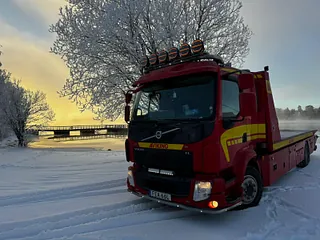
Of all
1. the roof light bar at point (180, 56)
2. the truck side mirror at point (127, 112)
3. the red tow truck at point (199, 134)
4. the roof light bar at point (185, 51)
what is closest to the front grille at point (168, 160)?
the red tow truck at point (199, 134)

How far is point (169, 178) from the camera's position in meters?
4.24

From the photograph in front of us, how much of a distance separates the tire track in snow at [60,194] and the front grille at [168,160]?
1793mm

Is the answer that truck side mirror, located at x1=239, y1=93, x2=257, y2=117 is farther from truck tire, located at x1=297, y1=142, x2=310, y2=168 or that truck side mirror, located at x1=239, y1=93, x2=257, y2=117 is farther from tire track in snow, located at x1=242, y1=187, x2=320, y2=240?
truck tire, located at x1=297, y1=142, x2=310, y2=168

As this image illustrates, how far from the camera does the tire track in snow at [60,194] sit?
5342 millimetres

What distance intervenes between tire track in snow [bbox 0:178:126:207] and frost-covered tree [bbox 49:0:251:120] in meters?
5.17

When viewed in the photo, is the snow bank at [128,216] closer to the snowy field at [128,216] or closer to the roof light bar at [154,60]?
the snowy field at [128,216]

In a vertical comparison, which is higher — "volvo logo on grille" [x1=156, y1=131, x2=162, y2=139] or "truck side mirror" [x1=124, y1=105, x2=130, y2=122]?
"truck side mirror" [x1=124, y1=105, x2=130, y2=122]

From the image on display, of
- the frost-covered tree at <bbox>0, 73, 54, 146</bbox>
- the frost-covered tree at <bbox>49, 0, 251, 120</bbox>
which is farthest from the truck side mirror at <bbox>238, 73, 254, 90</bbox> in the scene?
the frost-covered tree at <bbox>0, 73, 54, 146</bbox>

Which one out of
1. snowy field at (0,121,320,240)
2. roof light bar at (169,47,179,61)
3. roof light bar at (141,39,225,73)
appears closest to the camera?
snowy field at (0,121,320,240)

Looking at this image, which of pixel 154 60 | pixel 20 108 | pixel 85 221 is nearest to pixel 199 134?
pixel 154 60

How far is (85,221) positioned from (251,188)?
3.06m

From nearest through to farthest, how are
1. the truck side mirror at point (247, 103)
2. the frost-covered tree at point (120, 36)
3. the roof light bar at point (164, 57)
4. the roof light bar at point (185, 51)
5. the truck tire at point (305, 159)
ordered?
the truck side mirror at point (247, 103) → the roof light bar at point (185, 51) → the roof light bar at point (164, 57) → the truck tire at point (305, 159) → the frost-covered tree at point (120, 36)

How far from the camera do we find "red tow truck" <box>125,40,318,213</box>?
153 inches

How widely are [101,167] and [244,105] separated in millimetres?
6404
